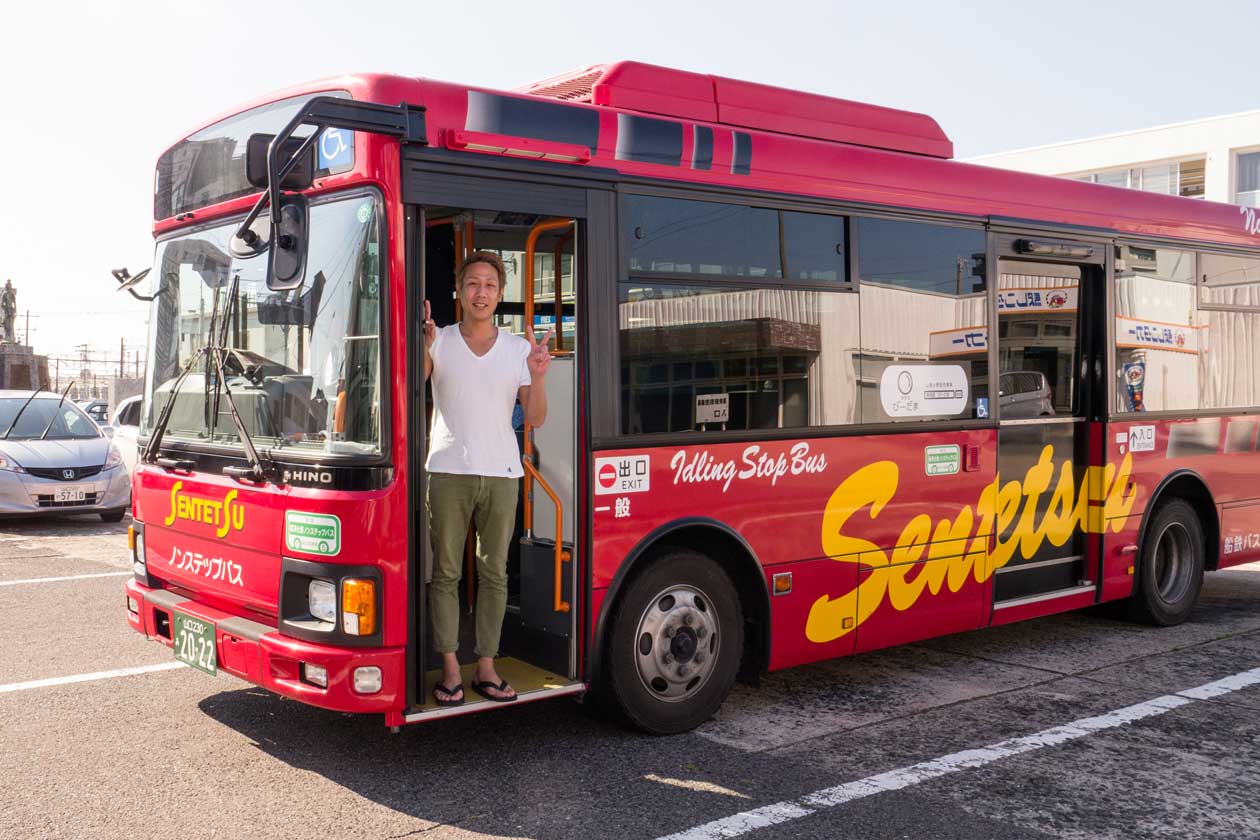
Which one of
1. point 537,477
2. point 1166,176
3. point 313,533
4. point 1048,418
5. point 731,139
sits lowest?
point 313,533

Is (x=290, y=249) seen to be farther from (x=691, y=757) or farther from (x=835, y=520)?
(x=835, y=520)

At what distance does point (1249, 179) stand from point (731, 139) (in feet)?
152

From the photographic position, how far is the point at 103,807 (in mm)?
4586

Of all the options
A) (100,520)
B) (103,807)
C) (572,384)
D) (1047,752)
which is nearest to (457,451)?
(572,384)

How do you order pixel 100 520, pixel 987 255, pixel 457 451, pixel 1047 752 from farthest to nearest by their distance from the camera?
pixel 100 520
pixel 987 255
pixel 1047 752
pixel 457 451

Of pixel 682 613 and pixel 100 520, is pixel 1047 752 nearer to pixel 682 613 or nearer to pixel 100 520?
pixel 682 613

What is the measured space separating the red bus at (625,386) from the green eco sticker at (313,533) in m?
0.01

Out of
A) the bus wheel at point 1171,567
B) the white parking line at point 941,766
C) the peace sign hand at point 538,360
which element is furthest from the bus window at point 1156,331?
the peace sign hand at point 538,360

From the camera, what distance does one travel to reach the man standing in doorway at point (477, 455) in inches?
197

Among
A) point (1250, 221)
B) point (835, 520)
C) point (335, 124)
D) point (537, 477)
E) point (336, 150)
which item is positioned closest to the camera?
point (335, 124)

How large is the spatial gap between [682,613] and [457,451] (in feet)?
4.39

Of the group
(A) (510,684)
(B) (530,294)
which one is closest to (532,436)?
(B) (530,294)

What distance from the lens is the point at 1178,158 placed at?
46969 millimetres

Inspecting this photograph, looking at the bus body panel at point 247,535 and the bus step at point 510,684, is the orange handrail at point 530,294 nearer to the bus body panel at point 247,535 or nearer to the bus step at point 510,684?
the bus step at point 510,684
